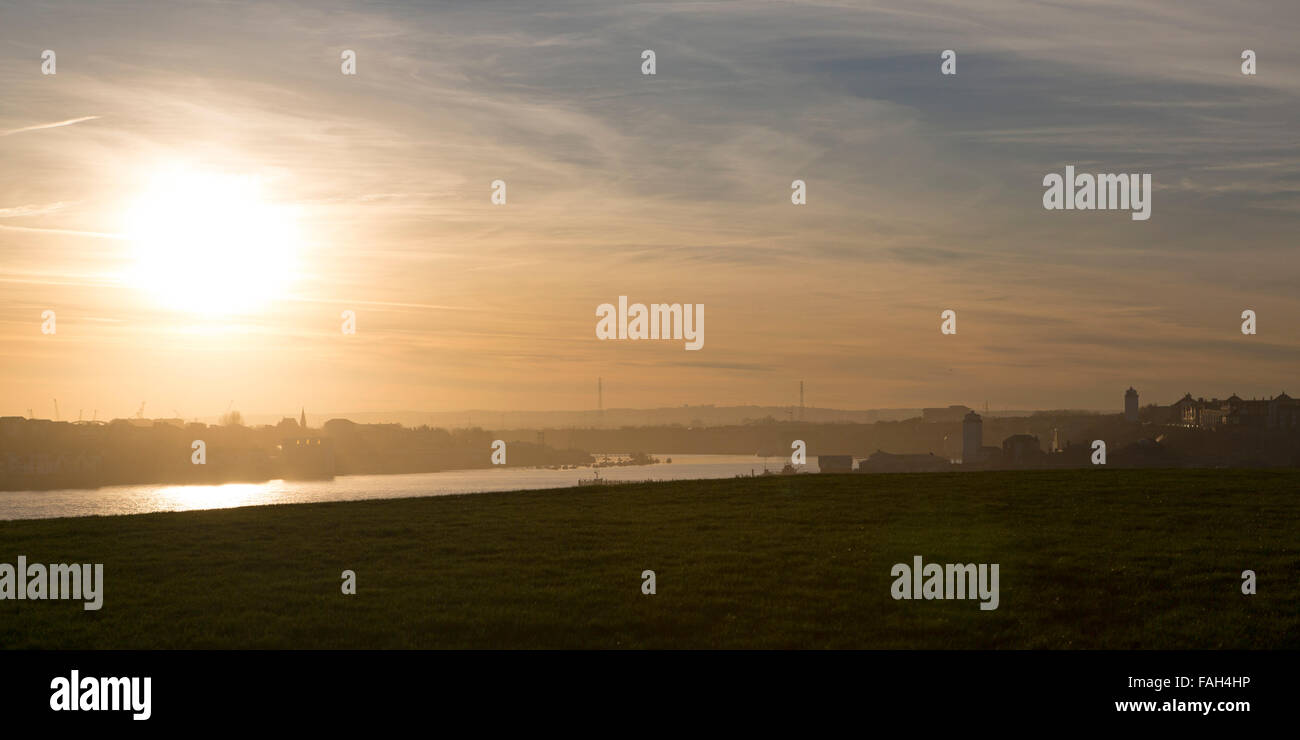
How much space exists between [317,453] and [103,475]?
35121 mm

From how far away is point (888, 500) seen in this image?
25328 mm

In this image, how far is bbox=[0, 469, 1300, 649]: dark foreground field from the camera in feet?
42.5

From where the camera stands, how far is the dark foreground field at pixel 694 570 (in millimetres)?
12953

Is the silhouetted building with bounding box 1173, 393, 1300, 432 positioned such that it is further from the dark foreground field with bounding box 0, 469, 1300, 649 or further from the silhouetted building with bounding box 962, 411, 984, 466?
the dark foreground field with bounding box 0, 469, 1300, 649

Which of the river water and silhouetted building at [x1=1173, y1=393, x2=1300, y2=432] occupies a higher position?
silhouetted building at [x1=1173, y1=393, x2=1300, y2=432]

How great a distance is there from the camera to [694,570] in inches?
653
